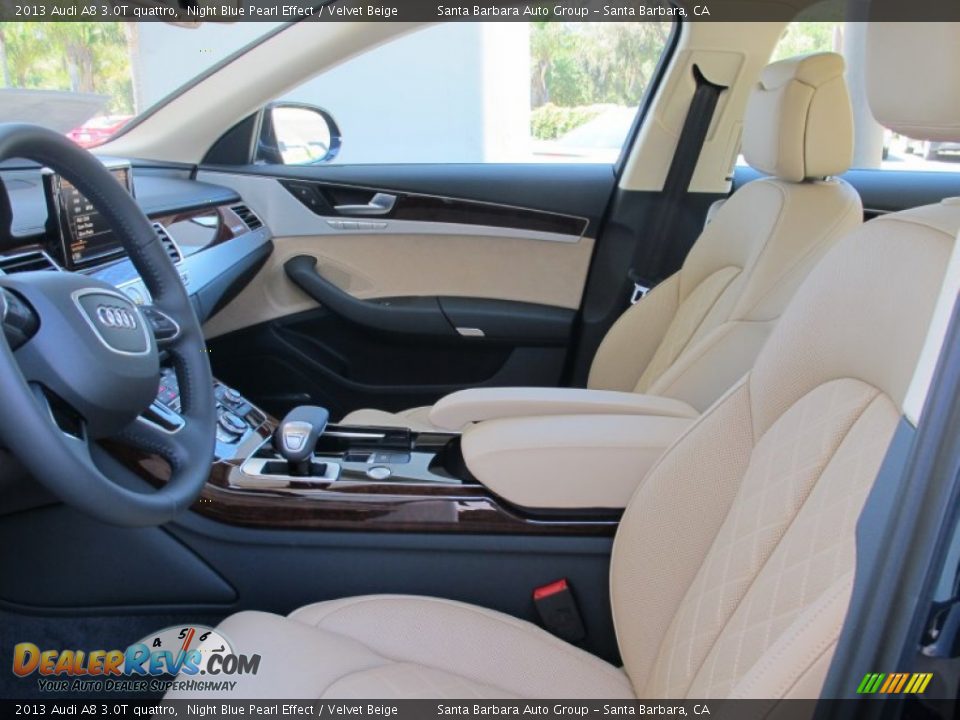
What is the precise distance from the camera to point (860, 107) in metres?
2.46

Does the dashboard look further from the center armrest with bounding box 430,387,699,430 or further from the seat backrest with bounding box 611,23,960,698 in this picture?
the seat backrest with bounding box 611,23,960,698

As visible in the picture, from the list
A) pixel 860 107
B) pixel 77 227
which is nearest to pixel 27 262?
pixel 77 227

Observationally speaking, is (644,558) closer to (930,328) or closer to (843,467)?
(843,467)

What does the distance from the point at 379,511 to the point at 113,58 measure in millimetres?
1835

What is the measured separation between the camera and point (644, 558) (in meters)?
1.14

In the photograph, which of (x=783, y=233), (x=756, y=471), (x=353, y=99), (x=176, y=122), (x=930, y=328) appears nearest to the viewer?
(x=930, y=328)

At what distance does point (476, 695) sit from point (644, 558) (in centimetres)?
27

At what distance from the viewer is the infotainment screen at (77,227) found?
140 cm

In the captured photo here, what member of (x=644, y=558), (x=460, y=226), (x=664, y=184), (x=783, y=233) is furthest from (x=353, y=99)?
(x=644, y=558)

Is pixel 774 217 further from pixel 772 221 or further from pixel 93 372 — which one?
pixel 93 372

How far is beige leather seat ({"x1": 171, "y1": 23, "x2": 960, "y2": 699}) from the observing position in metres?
0.85

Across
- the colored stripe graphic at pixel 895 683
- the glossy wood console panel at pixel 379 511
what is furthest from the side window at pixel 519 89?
the colored stripe graphic at pixel 895 683

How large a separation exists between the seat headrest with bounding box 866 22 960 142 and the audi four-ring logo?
2.99ft

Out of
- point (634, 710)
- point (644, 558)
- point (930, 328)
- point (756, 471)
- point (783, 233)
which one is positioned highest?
point (930, 328)
